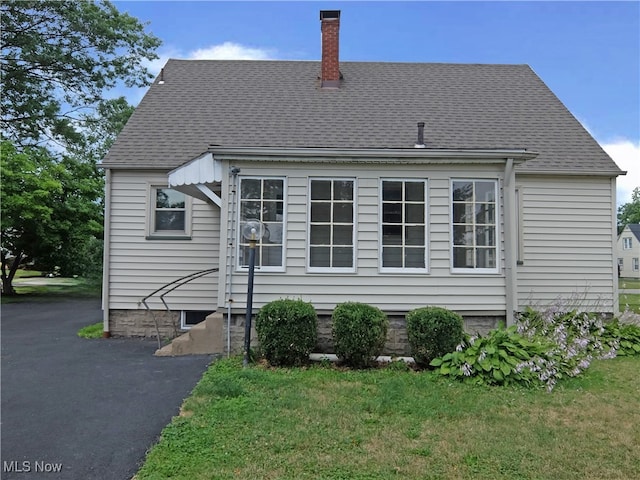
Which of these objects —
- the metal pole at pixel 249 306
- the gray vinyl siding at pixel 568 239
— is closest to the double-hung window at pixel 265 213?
the metal pole at pixel 249 306

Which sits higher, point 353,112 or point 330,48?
point 330,48

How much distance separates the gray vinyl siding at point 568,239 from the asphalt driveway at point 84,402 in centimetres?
670

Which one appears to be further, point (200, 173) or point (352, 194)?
point (352, 194)

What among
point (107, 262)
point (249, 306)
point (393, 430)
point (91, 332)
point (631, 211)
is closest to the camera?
point (393, 430)

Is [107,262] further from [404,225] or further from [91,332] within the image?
[404,225]

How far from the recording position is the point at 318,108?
995cm

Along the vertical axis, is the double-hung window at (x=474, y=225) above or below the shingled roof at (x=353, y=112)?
below

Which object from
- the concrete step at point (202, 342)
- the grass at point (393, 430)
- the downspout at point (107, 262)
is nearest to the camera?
the grass at point (393, 430)

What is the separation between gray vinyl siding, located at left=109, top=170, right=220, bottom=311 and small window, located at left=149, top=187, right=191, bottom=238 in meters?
0.13

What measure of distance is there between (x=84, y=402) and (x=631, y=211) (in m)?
77.3

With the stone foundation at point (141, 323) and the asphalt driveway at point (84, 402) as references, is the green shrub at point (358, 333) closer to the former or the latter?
the asphalt driveway at point (84, 402)

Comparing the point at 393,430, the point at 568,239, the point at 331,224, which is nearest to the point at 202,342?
the point at 331,224

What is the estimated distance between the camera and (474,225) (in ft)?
21.8

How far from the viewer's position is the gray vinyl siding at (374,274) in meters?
6.44
